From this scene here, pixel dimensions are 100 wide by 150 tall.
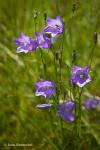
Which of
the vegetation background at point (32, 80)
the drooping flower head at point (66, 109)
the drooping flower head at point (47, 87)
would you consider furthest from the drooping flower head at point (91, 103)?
the drooping flower head at point (47, 87)

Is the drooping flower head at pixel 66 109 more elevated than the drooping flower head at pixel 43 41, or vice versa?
the drooping flower head at pixel 43 41

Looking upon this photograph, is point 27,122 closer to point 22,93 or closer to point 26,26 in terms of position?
point 22,93

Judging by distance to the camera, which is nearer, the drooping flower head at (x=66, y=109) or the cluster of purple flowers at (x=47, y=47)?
the cluster of purple flowers at (x=47, y=47)

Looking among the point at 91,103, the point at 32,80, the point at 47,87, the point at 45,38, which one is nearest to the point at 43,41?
the point at 45,38

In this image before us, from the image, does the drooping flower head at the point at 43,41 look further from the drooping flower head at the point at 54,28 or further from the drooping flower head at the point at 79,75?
the drooping flower head at the point at 79,75

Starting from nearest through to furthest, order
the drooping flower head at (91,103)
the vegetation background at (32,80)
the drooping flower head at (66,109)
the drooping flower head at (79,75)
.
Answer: the drooping flower head at (79,75), the drooping flower head at (66,109), the vegetation background at (32,80), the drooping flower head at (91,103)

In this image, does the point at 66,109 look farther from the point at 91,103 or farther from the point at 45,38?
the point at 91,103

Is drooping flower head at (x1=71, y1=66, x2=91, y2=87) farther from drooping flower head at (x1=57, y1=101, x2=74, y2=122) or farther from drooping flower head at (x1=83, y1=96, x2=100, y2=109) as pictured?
drooping flower head at (x1=83, y1=96, x2=100, y2=109)
